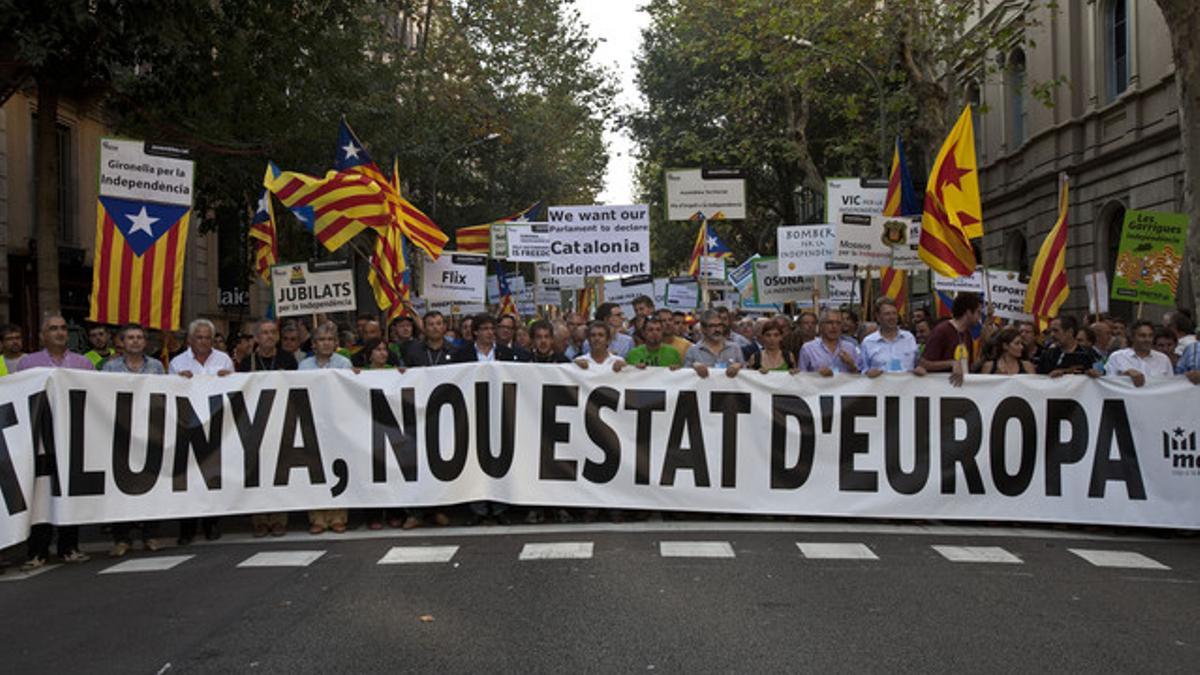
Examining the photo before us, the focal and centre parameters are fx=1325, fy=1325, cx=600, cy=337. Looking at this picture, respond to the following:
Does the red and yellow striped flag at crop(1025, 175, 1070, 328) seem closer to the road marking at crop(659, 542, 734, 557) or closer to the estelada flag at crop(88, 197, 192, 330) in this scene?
the road marking at crop(659, 542, 734, 557)

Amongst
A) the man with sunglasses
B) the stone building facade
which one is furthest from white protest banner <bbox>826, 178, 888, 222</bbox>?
the man with sunglasses

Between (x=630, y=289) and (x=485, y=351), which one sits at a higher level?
(x=630, y=289)

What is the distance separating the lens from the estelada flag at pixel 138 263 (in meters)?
11.1

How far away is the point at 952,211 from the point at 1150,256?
10.5 ft

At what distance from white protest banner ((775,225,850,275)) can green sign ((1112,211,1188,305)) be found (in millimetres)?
5155

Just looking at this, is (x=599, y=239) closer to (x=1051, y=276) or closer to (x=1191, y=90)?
(x=1051, y=276)

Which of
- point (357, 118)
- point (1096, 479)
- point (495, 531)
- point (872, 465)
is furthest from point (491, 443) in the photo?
point (357, 118)

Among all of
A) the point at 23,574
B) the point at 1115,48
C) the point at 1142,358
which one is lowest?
the point at 23,574

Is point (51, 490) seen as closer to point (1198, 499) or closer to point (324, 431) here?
point (324, 431)

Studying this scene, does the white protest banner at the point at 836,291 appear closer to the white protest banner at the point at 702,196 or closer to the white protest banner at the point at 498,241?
the white protest banner at the point at 702,196

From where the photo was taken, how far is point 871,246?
1584 cm

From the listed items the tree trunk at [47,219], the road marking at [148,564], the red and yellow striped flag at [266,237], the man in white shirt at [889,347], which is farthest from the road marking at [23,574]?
the red and yellow striped flag at [266,237]

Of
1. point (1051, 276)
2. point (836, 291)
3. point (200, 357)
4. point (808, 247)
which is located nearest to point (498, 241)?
point (836, 291)

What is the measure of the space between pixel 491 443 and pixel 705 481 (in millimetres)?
1627
